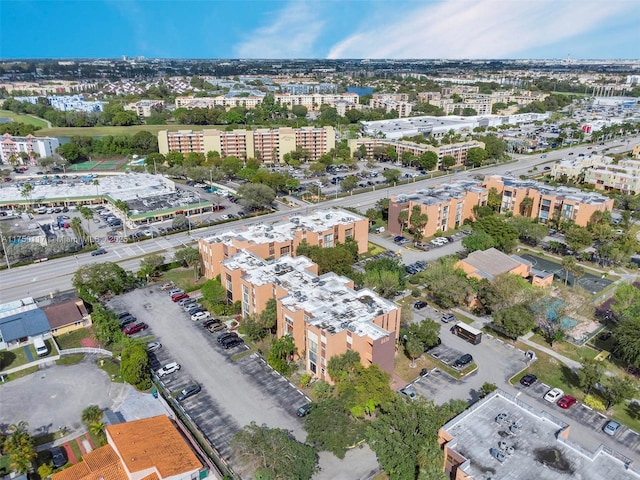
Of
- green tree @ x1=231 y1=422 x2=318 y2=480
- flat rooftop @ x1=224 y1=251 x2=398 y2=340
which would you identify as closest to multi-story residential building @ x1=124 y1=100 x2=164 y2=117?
flat rooftop @ x1=224 y1=251 x2=398 y2=340

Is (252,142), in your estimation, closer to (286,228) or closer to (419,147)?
(419,147)

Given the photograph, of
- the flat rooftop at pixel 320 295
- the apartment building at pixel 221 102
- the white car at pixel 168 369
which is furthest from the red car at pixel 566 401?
the apartment building at pixel 221 102

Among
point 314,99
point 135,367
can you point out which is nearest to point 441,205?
point 135,367

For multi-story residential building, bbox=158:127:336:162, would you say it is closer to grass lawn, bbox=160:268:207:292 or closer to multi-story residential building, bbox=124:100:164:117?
grass lawn, bbox=160:268:207:292

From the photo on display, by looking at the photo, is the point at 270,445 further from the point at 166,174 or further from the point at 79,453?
the point at 166,174

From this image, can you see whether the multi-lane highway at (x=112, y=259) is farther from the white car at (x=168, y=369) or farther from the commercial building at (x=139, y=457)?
the commercial building at (x=139, y=457)

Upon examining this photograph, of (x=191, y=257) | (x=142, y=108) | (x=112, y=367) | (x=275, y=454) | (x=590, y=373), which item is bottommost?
(x=112, y=367)
